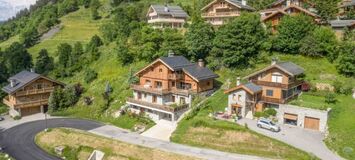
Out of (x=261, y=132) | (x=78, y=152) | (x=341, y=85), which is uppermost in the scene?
(x=341, y=85)

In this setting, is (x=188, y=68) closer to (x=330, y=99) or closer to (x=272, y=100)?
(x=272, y=100)

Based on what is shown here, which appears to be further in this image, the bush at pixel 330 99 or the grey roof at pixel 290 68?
the grey roof at pixel 290 68

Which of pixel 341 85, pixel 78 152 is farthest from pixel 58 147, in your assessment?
pixel 341 85

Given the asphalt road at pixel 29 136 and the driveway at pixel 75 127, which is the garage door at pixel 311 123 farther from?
the asphalt road at pixel 29 136

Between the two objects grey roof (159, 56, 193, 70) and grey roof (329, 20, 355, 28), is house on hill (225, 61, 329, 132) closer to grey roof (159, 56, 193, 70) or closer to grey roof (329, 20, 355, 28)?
grey roof (159, 56, 193, 70)

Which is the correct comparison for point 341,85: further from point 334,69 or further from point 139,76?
point 139,76

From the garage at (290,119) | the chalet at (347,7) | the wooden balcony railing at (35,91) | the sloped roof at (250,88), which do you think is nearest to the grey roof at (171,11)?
the wooden balcony railing at (35,91)
